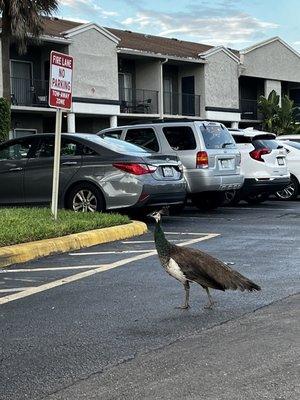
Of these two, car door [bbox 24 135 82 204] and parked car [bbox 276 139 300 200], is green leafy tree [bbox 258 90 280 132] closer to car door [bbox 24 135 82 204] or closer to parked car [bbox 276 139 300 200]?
parked car [bbox 276 139 300 200]

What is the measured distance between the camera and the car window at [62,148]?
1169cm

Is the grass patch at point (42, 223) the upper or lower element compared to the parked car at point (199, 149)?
lower

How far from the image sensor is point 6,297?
636 cm

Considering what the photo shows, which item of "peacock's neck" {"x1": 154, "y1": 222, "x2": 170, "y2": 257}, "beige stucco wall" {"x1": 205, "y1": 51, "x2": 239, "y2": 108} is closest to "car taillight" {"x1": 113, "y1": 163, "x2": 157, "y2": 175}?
"peacock's neck" {"x1": 154, "y1": 222, "x2": 170, "y2": 257}

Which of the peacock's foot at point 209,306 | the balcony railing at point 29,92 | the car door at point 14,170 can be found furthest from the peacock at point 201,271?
the balcony railing at point 29,92

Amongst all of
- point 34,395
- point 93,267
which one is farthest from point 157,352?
point 93,267

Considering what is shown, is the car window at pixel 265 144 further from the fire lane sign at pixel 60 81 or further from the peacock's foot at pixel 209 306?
the peacock's foot at pixel 209 306

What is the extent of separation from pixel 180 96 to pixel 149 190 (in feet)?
77.7

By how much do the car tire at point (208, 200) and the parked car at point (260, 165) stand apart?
65 cm

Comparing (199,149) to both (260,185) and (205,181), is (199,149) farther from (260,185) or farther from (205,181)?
(260,185)

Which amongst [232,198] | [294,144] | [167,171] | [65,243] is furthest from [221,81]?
[65,243]

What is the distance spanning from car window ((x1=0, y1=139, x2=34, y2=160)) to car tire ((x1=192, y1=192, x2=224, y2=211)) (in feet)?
12.3

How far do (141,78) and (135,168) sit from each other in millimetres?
21795

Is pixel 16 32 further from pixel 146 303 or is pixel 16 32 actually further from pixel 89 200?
pixel 146 303
